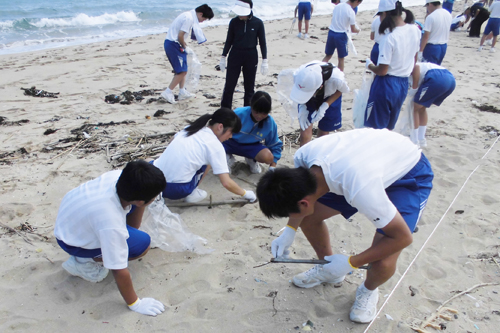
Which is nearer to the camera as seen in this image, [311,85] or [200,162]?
[200,162]

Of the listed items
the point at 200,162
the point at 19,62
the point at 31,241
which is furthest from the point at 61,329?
the point at 19,62

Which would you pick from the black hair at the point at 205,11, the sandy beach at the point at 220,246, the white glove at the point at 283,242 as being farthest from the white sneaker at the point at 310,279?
the black hair at the point at 205,11

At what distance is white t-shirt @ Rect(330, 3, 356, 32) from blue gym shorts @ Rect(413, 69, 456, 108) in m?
2.78

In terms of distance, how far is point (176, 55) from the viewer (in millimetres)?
5199

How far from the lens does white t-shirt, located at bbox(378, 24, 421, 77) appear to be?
3.29 m

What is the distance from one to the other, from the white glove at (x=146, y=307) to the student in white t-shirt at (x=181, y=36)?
12.2ft

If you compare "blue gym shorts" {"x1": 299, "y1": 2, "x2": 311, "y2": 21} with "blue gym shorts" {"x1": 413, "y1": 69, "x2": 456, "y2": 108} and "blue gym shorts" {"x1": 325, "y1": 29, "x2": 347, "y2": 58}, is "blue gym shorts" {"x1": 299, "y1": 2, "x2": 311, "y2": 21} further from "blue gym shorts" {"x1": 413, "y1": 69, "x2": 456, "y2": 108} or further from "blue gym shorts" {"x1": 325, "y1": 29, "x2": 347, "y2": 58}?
"blue gym shorts" {"x1": 413, "y1": 69, "x2": 456, "y2": 108}

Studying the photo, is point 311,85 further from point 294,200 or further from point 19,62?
point 19,62

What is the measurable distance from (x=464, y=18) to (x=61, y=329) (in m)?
13.1

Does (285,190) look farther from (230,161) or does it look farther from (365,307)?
(230,161)

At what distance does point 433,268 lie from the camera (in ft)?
7.86

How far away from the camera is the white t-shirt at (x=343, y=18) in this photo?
6.10 metres

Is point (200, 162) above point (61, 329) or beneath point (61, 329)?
above

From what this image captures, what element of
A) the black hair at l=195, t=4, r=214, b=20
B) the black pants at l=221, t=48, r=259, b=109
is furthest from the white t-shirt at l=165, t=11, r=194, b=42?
the black pants at l=221, t=48, r=259, b=109
